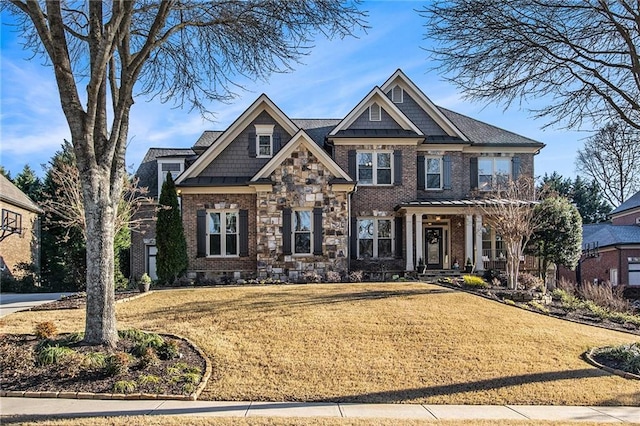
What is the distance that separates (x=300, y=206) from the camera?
20.0 m

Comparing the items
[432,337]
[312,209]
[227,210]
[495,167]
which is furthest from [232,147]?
[432,337]

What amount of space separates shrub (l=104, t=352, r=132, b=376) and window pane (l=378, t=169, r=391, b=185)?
49.6ft

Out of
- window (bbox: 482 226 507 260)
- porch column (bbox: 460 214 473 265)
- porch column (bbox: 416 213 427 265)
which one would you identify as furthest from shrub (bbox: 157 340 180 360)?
window (bbox: 482 226 507 260)

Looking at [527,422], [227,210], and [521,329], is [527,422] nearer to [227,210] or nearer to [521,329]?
[521,329]

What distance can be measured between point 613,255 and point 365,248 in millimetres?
17085

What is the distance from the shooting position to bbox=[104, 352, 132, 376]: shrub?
7898 mm

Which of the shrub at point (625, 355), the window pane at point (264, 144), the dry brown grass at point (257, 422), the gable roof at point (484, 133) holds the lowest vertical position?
the shrub at point (625, 355)

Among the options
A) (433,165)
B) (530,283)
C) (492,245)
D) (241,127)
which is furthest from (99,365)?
(492,245)

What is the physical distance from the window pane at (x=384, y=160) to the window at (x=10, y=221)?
16.5 metres

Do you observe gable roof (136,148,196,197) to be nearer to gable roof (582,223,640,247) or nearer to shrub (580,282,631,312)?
shrub (580,282,631,312)

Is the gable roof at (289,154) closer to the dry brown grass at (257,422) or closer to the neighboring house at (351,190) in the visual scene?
the neighboring house at (351,190)

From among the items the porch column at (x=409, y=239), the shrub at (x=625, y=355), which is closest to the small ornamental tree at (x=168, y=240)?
the porch column at (x=409, y=239)

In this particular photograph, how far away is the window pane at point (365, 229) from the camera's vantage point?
70.8ft

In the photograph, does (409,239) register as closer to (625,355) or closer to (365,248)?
(365,248)
